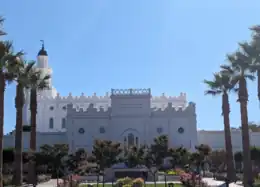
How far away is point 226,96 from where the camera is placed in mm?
41125

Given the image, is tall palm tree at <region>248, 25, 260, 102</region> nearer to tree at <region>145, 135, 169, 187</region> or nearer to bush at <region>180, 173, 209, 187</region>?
bush at <region>180, 173, 209, 187</region>

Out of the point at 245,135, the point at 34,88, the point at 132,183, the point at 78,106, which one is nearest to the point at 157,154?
the point at 245,135

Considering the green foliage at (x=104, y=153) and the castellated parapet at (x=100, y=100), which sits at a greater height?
the castellated parapet at (x=100, y=100)

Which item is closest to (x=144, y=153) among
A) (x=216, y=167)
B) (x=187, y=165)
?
(x=187, y=165)

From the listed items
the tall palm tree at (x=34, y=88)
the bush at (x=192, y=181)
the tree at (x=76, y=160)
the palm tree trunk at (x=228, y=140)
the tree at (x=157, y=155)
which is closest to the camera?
the bush at (x=192, y=181)

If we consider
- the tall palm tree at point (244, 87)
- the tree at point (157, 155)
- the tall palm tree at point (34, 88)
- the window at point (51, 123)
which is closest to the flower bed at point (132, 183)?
the tall palm tree at point (244, 87)

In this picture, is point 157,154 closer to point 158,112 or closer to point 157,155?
point 157,155

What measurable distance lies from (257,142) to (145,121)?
14406 mm

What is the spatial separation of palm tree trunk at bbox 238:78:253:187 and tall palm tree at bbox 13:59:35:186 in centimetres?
1586

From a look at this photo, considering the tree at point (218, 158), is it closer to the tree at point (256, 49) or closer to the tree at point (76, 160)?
the tree at point (76, 160)

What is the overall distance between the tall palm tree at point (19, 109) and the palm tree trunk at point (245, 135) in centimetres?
1586

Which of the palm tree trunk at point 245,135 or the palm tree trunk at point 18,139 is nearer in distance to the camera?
the palm tree trunk at point 245,135

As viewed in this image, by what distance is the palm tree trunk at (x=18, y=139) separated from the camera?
109 ft

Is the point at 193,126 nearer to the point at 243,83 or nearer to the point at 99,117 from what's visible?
the point at 99,117
